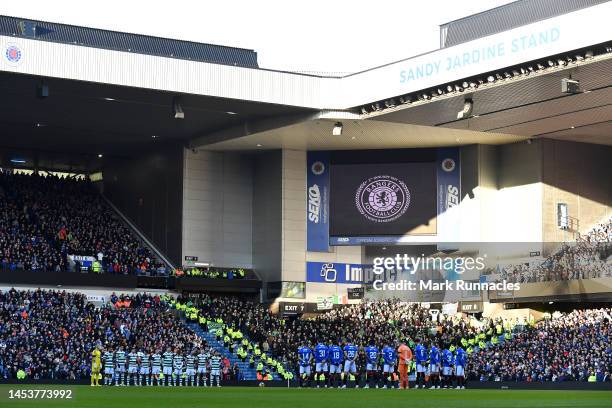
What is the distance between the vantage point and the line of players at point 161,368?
4522 centimetres

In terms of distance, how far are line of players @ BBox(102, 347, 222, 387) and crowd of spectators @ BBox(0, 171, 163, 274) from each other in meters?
9.27

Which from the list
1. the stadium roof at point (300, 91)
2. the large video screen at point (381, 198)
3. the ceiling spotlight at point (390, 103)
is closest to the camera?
the stadium roof at point (300, 91)

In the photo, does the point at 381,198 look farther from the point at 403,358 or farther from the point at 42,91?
the point at 403,358

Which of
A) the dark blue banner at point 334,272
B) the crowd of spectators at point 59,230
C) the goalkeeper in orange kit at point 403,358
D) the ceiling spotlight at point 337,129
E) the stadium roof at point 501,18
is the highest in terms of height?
the stadium roof at point 501,18

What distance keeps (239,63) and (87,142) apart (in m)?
12.6

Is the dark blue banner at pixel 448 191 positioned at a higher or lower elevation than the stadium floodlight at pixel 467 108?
lower

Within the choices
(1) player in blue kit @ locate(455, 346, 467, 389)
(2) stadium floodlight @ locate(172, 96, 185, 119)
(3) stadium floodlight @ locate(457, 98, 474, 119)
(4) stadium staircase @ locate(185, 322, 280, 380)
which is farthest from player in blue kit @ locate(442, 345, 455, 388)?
(2) stadium floodlight @ locate(172, 96, 185, 119)

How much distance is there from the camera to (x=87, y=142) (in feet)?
201

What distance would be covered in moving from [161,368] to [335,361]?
802cm

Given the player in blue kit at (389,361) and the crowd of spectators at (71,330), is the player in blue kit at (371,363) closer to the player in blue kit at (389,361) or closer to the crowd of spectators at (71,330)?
the player in blue kit at (389,361)

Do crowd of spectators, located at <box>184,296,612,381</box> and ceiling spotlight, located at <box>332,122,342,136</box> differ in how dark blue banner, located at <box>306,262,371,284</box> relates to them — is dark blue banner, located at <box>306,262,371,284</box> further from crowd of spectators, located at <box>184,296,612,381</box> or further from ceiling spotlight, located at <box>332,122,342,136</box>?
ceiling spotlight, located at <box>332,122,342,136</box>

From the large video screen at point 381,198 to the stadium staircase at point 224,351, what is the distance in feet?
29.8

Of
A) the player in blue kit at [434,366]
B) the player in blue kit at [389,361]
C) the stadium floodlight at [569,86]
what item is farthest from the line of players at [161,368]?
the stadium floodlight at [569,86]

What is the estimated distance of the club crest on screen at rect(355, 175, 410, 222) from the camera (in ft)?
189
